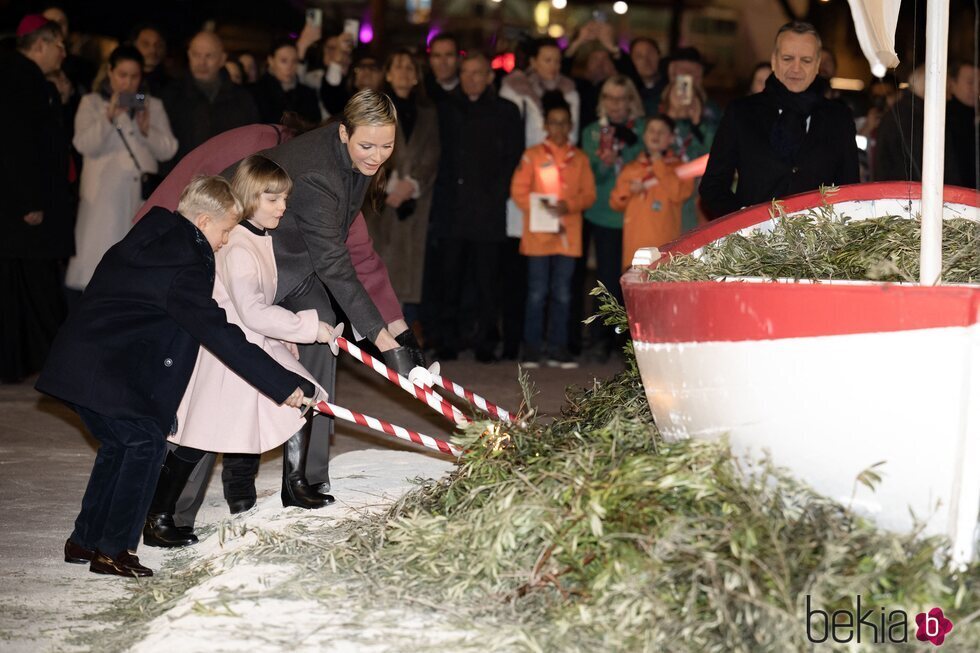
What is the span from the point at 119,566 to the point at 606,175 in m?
6.27

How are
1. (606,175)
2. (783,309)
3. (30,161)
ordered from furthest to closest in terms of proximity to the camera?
(606,175), (30,161), (783,309)

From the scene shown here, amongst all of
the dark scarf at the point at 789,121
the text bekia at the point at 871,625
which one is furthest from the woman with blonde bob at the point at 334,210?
the text bekia at the point at 871,625

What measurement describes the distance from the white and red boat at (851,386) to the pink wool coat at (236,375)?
5.88 ft

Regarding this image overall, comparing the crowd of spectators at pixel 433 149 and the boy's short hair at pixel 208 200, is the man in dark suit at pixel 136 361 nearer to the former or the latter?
the boy's short hair at pixel 208 200

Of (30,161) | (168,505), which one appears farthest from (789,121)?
(30,161)

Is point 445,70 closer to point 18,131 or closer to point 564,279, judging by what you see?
point 564,279

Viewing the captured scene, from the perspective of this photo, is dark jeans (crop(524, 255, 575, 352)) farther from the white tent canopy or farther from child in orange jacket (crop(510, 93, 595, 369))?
the white tent canopy

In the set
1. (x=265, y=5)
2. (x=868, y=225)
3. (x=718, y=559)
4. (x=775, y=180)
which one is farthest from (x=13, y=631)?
(x=265, y=5)

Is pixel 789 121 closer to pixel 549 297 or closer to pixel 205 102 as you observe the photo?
pixel 549 297

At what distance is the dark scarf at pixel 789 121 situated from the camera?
655 cm

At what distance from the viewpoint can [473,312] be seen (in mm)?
10547

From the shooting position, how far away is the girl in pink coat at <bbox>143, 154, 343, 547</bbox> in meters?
5.29

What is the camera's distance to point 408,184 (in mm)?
10188

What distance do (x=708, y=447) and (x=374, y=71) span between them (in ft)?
20.9
